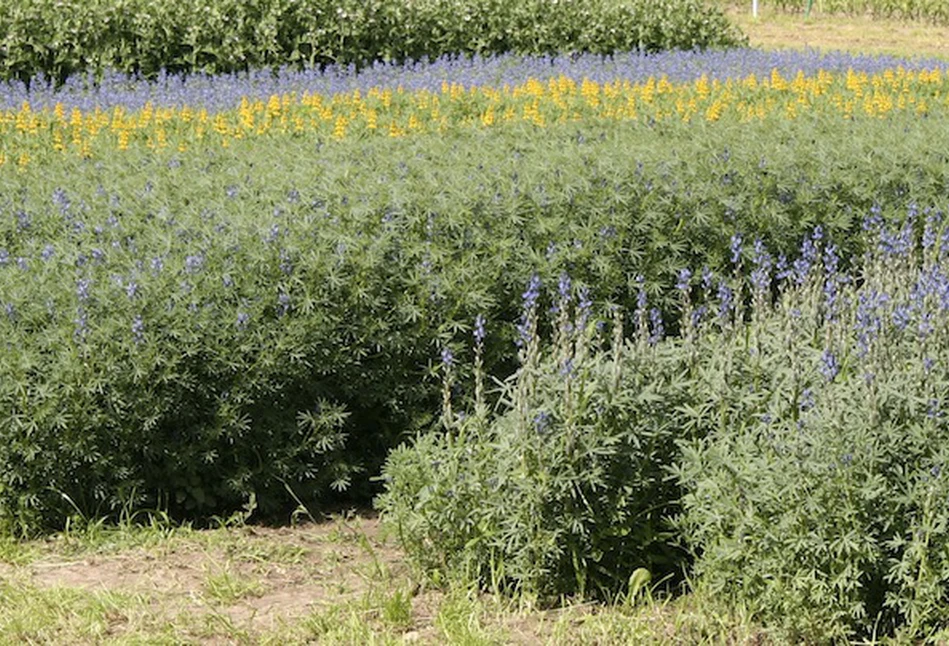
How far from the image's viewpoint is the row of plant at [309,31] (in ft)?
43.7

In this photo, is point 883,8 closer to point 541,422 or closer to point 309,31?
point 309,31

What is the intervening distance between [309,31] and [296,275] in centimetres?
896

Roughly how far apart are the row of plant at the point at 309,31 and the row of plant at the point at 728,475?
902cm

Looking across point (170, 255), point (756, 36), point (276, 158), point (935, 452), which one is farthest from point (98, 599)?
point (756, 36)

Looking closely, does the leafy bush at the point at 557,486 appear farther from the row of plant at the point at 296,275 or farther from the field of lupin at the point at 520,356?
the row of plant at the point at 296,275

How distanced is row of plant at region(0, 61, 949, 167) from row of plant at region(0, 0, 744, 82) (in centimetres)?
314

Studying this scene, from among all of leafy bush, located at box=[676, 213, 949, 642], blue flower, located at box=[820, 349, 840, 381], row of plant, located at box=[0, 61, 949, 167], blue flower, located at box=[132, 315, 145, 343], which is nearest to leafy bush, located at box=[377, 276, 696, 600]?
leafy bush, located at box=[676, 213, 949, 642]

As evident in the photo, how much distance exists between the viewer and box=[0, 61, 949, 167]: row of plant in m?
8.91

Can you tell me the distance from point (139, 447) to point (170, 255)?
0.80m

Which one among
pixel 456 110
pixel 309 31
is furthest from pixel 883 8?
pixel 456 110

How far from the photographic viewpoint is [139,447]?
17.8 ft

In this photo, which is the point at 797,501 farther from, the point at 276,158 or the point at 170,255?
the point at 276,158

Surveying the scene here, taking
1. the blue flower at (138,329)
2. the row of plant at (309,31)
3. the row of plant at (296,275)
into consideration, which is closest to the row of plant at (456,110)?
the row of plant at (296,275)

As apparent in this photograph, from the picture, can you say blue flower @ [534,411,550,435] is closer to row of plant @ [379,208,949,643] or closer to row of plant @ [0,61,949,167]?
row of plant @ [379,208,949,643]
